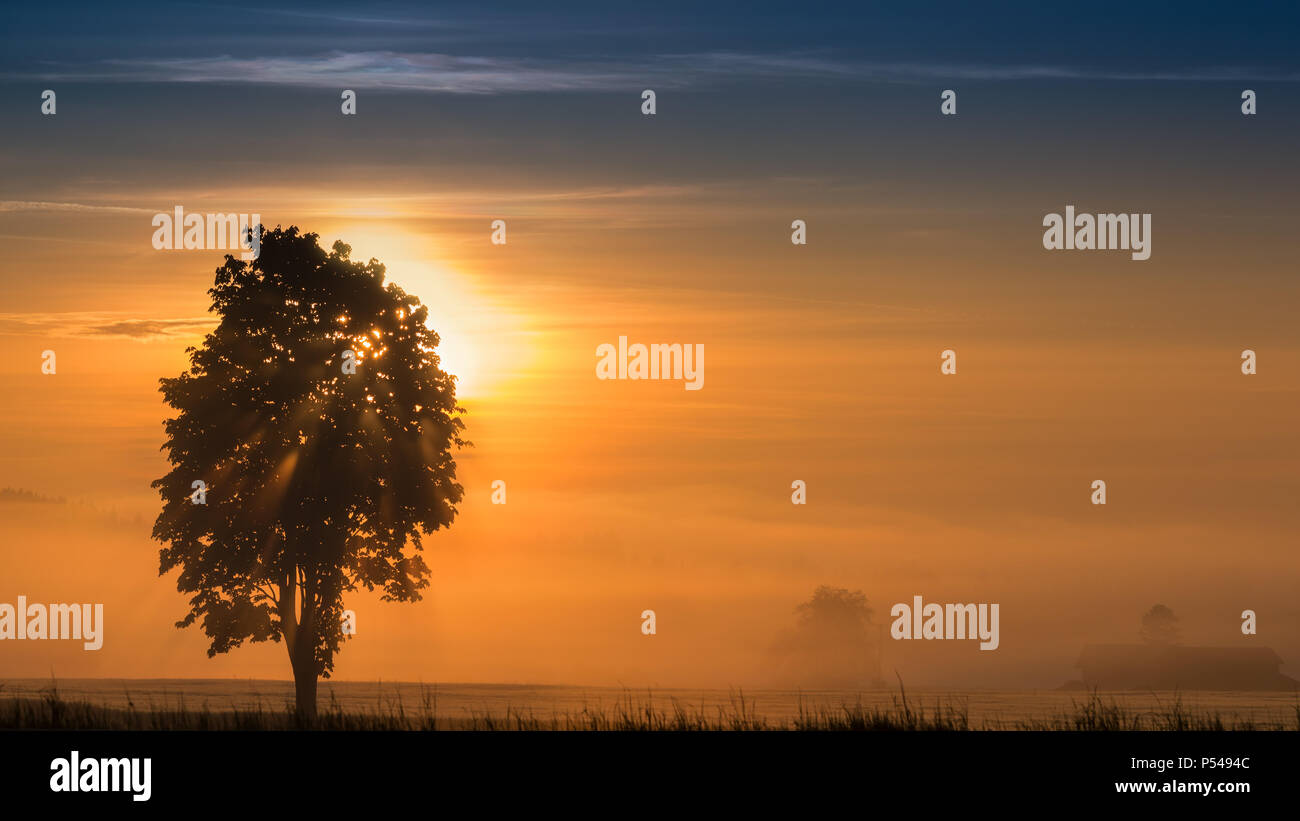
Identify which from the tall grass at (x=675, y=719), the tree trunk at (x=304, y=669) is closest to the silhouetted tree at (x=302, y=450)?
the tree trunk at (x=304, y=669)

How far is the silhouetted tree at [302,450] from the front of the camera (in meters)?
49.1

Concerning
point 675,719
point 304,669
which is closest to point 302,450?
point 304,669

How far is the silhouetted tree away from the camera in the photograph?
49.1 m

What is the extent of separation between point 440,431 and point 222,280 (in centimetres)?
942

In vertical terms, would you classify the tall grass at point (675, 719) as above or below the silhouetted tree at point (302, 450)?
below

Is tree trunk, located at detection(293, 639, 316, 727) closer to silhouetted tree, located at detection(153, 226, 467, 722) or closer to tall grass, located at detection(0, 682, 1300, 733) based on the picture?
silhouetted tree, located at detection(153, 226, 467, 722)

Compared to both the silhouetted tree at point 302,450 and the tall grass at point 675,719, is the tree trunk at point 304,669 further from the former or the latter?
the tall grass at point 675,719

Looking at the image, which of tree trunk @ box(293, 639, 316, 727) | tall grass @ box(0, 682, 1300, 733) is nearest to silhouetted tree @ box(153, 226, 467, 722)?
tree trunk @ box(293, 639, 316, 727)

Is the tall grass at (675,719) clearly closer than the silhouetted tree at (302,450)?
Yes

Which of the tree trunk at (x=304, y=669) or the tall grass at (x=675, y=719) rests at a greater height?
the tall grass at (x=675, y=719)

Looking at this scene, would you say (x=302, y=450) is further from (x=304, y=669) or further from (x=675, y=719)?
(x=675, y=719)

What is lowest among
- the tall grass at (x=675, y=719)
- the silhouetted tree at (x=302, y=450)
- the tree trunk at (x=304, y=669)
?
the tree trunk at (x=304, y=669)
